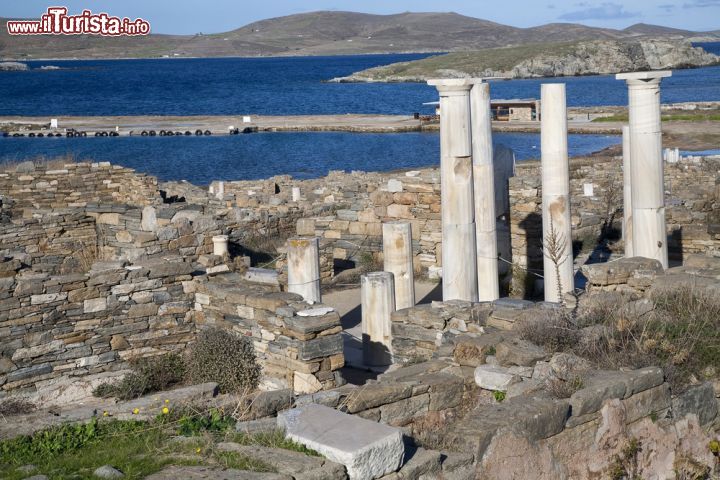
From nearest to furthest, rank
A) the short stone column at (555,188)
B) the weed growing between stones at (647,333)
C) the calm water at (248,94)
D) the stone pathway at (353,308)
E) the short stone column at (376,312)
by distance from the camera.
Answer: the weed growing between stones at (647,333)
the short stone column at (555,188)
the short stone column at (376,312)
the stone pathway at (353,308)
the calm water at (248,94)

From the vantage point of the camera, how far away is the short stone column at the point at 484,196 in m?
14.2

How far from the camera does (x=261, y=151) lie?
6009cm

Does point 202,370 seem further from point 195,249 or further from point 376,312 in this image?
point 195,249

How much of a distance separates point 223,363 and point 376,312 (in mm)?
2931

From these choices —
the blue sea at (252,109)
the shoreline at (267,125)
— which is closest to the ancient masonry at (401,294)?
the blue sea at (252,109)

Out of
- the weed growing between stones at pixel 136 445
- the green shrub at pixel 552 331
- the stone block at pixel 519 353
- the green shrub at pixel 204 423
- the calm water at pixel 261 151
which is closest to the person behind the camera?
the weed growing between stones at pixel 136 445

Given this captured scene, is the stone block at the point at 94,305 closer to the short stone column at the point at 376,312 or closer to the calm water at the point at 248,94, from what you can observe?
the short stone column at the point at 376,312

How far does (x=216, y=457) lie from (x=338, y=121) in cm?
7450

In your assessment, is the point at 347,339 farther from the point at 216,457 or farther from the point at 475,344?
the point at 216,457

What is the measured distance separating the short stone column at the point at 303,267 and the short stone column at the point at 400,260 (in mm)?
1292

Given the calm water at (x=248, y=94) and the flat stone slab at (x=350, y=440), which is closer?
the flat stone slab at (x=350, y=440)

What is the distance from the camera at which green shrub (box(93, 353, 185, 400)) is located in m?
11.0

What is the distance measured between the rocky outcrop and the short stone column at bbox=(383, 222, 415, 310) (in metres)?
139

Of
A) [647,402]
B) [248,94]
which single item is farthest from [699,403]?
[248,94]
